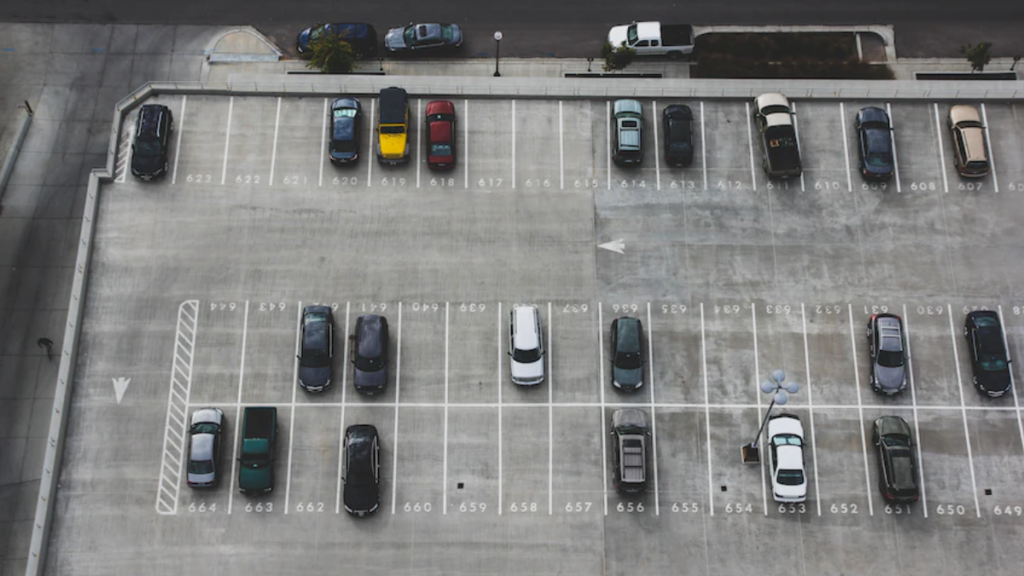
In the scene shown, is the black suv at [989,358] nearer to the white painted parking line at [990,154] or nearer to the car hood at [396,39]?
the white painted parking line at [990,154]

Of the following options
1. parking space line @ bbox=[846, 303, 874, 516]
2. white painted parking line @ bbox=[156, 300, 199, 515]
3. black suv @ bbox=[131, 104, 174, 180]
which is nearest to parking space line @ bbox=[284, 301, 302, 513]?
white painted parking line @ bbox=[156, 300, 199, 515]

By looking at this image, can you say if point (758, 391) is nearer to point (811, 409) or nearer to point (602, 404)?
point (811, 409)

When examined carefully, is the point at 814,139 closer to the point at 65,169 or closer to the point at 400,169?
the point at 400,169

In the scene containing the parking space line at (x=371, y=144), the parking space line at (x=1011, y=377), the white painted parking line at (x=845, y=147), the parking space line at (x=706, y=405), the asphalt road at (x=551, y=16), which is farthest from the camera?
the asphalt road at (x=551, y=16)

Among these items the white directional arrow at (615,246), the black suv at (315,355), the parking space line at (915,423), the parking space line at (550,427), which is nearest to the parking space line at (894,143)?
the parking space line at (915,423)

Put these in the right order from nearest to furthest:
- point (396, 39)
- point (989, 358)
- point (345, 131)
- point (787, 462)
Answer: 1. point (787, 462)
2. point (989, 358)
3. point (345, 131)
4. point (396, 39)

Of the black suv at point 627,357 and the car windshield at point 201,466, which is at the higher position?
the black suv at point 627,357

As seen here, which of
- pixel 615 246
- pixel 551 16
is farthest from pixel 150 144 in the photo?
pixel 615 246

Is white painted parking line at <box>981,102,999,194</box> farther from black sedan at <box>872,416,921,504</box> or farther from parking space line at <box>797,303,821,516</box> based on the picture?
black sedan at <box>872,416,921,504</box>
